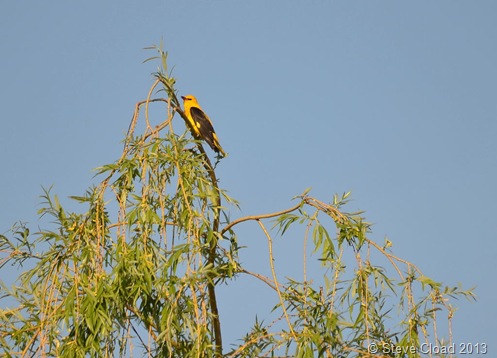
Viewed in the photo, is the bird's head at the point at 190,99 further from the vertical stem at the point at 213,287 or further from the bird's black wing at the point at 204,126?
the vertical stem at the point at 213,287

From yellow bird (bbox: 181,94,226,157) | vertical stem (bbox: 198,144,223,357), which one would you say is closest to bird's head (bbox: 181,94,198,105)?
yellow bird (bbox: 181,94,226,157)

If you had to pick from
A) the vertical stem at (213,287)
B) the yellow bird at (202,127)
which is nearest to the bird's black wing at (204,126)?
the yellow bird at (202,127)

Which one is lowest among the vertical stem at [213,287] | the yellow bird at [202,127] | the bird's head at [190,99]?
the vertical stem at [213,287]

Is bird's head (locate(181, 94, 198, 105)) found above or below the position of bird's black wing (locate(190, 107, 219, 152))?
above

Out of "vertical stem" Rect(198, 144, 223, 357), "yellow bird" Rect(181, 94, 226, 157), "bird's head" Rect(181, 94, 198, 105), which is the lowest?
"vertical stem" Rect(198, 144, 223, 357)

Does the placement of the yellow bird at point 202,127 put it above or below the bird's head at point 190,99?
below

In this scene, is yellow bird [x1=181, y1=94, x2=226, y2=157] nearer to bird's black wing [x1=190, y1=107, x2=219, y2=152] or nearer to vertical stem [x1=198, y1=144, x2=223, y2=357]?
bird's black wing [x1=190, y1=107, x2=219, y2=152]

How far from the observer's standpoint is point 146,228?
4.69 metres

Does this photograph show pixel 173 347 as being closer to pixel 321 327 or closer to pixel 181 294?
pixel 181 294

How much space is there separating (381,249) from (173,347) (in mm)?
1126

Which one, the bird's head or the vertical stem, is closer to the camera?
the vertical stem

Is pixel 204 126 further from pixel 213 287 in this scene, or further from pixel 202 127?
pixel 213 287

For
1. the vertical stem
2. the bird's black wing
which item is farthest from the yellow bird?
the vertical stem

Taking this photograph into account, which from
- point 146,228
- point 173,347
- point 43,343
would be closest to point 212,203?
point 146,228
